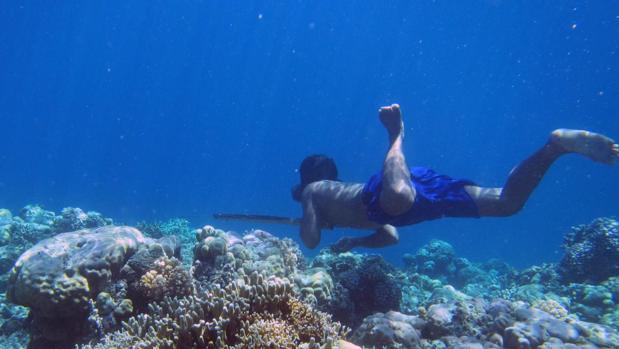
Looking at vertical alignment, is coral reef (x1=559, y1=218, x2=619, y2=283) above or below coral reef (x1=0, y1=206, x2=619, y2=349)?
above

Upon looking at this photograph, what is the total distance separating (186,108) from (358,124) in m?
67.0

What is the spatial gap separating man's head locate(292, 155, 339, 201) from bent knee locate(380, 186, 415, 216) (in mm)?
2275

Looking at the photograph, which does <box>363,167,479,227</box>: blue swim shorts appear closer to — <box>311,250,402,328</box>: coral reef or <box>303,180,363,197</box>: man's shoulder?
<box>303,180,363,197</box>: man's shoulder

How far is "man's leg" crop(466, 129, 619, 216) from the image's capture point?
5.59 m

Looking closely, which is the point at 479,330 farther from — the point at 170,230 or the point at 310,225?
the point at 170,230

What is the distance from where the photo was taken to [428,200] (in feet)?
20.5

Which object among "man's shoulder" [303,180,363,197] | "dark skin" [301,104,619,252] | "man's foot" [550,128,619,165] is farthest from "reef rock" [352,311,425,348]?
"man's foot" [550,128,619,165]

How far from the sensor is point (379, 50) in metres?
113

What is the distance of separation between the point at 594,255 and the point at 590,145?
278 inches

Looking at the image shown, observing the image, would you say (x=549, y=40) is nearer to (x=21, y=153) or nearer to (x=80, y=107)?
(x=21, y=153)

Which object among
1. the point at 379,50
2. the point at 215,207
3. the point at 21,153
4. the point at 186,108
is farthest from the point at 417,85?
the point at 21,153

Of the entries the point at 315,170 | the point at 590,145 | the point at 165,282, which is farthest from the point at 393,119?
the point at 165,282

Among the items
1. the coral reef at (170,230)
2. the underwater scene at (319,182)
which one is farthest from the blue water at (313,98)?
the coral reef at (170,230)

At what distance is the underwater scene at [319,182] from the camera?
4.45m
